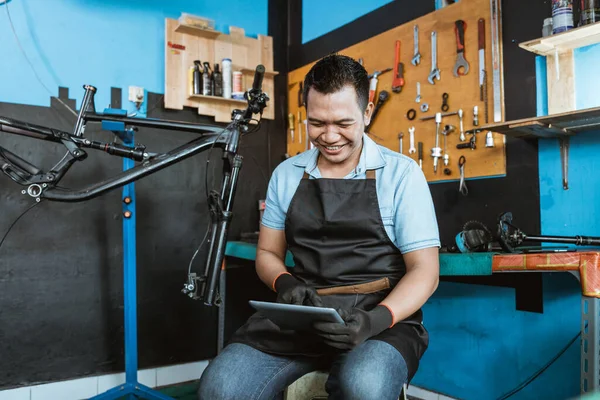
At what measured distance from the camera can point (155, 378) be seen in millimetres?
3066

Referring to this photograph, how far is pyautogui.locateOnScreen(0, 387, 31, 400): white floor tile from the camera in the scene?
2648 millimetres

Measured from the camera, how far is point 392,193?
5.10 ft

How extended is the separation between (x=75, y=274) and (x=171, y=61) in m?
1.40

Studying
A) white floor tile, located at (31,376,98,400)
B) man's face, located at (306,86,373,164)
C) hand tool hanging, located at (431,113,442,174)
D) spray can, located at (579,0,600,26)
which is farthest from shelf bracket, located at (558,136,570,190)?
white floor tile, located at (31,376,98,400)

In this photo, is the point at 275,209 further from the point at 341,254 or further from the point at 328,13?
the point at 328,13

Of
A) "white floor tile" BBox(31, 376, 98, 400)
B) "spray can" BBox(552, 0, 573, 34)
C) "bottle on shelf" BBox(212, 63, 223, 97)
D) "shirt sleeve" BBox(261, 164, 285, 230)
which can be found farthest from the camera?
"bottle on shelf" BBox(212, 63, 223, 97)

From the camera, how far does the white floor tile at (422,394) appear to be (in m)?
2.65

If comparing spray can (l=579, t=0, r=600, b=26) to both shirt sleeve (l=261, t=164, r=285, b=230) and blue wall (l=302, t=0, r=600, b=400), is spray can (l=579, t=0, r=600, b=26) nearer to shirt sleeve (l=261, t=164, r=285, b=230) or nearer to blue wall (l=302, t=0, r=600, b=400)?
blue wall (l=302, t=0, r=600, b=400)

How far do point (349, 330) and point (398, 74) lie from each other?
1.95 meters

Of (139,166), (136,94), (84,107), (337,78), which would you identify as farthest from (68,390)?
(337,78)

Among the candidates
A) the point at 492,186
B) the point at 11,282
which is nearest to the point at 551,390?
the point at 492,186

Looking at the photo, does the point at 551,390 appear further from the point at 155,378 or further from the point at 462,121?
the point at 155,378

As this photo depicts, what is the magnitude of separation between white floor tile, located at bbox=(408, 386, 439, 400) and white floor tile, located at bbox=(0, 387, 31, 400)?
2064 mm

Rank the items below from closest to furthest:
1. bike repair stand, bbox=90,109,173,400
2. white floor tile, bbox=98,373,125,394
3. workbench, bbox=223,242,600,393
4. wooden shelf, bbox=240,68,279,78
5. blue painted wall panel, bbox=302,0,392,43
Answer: workbench, bbox=223,242,600,393 < bike repair stand, bbox=90,109,173,400 < white floor tile, bbox=98,373,125,394 < blue painted wall panel, bbox=302,0,392,43 < wooden shelf, bbox=240,68,279,78
